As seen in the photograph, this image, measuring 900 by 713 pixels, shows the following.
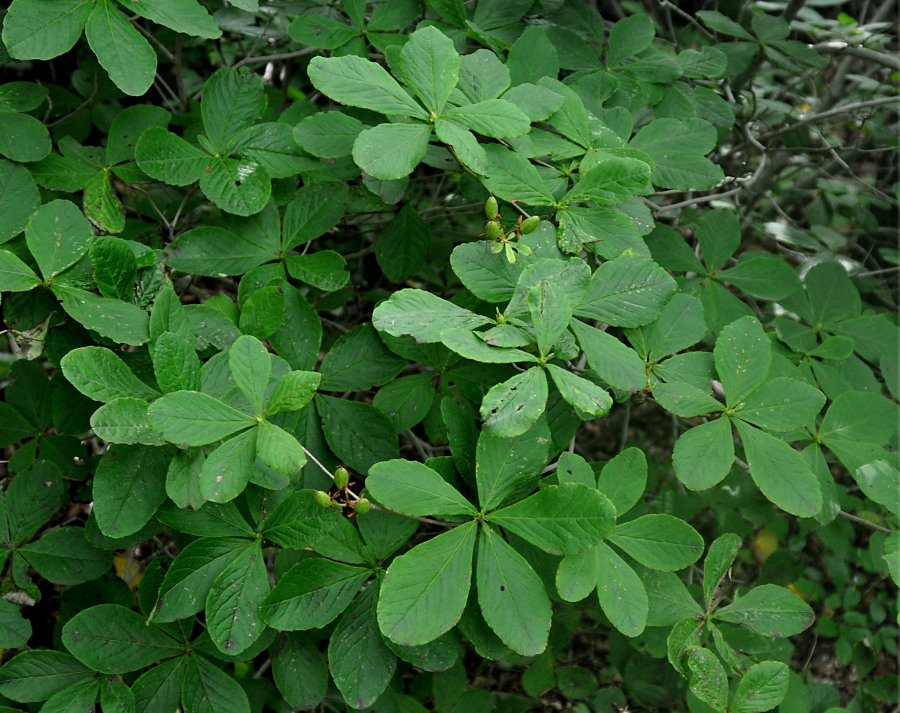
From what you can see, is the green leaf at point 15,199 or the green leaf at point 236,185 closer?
the green leaf at point 15,199

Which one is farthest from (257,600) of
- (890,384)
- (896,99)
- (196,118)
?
(896,99)

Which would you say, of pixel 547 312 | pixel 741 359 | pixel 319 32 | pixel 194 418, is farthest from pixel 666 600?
pixel 319 32

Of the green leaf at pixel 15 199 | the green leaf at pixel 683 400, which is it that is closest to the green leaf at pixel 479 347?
the green leaf at pixel 683 400

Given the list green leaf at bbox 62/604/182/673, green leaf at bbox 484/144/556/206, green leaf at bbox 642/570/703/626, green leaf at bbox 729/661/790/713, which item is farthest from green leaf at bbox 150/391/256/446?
green leaf at bbox 729/661/790/713

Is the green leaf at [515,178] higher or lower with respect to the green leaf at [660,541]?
higher

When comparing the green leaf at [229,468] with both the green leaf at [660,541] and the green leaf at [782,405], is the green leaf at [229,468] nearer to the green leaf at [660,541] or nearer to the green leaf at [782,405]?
the green leaf at [660,541]

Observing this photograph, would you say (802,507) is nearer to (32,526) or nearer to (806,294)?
(806,294)

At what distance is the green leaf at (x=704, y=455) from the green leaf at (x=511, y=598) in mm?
394

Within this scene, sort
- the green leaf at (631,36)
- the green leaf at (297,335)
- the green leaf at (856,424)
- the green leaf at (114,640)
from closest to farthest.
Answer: the green leaf at (114,640) → the green leaf at (297,335) → the green leaf at (856,424) → the green leaf at (631,36)

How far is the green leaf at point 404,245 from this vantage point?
1936 millimetres

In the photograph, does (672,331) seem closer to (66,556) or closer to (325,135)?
(325,135)

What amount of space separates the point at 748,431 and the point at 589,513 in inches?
18.9

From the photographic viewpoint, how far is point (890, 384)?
201 centimetres

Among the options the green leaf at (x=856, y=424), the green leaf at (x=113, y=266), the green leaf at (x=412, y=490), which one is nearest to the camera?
the green leaf at (x=412, y=490)
